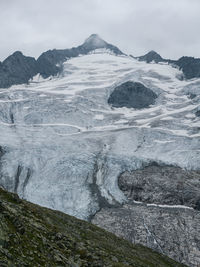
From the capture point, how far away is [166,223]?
8806 cm

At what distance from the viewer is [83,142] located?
406 feet

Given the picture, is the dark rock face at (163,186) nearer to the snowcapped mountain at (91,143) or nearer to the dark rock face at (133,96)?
the snowcapped mountain at (91,143)

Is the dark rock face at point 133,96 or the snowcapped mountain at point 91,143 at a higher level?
the dark rock face at point 133,96

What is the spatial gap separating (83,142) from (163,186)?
31.0m

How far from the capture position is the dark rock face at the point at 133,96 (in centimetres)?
18261

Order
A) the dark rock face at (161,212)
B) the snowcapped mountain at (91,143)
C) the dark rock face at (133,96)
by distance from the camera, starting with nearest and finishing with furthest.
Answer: the dark rock face at (161,212)
the snowcapped mountain at (91,143)
the dark rock face at (133,96)

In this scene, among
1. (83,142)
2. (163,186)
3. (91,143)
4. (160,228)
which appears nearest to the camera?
(160,228)

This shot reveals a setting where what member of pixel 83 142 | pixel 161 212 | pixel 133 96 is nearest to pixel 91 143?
pixel 83 142

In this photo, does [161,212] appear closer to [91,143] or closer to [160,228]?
[160,228]

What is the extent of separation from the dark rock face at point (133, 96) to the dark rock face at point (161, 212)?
243 ft

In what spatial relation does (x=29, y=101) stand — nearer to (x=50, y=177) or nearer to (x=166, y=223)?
(x=50, y=177)

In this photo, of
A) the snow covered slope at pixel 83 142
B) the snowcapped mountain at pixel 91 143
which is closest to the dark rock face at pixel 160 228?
the snowcapped mountain at pixel 91 143

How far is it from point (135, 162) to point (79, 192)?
21222 mm

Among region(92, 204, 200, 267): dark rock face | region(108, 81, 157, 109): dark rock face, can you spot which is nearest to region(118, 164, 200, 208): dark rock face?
→ region(92, 204, 200, 267): dark rock face
